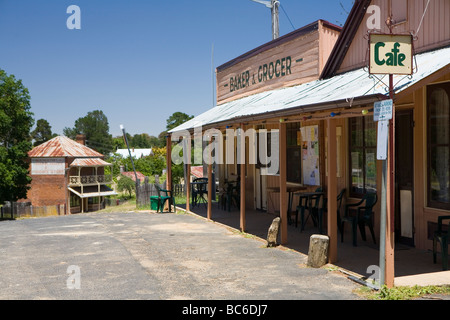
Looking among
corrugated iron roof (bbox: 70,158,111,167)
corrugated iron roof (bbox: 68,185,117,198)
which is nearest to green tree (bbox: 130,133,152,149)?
corrugated iron roof (bbox: 68,185,117,198)

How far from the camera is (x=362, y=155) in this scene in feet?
28.9

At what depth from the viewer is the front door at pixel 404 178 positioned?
7.59m

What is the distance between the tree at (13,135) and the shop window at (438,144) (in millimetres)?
29811

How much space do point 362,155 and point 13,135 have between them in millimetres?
30697

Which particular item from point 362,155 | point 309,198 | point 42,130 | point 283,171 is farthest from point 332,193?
point 42,130

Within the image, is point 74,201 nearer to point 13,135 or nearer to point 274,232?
point 13,135

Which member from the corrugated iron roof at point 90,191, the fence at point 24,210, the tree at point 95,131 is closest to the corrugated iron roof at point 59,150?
the corrugated iron roof at point 90,191

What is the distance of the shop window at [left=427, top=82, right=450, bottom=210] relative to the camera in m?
6.92

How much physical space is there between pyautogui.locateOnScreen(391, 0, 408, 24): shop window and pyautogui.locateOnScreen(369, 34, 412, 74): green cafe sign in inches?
109

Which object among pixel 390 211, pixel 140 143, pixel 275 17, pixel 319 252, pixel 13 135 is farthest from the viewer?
pixel 140 143

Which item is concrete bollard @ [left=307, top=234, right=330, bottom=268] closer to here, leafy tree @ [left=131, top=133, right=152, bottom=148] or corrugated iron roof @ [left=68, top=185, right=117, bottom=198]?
corrugated iron roof @ [left=68, top=185, right=117, bottom=198]

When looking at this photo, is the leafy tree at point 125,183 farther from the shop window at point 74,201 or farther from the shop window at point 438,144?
the shop window at point 438,144

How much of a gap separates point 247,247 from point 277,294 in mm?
3109

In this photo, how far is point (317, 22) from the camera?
33.8 feet
